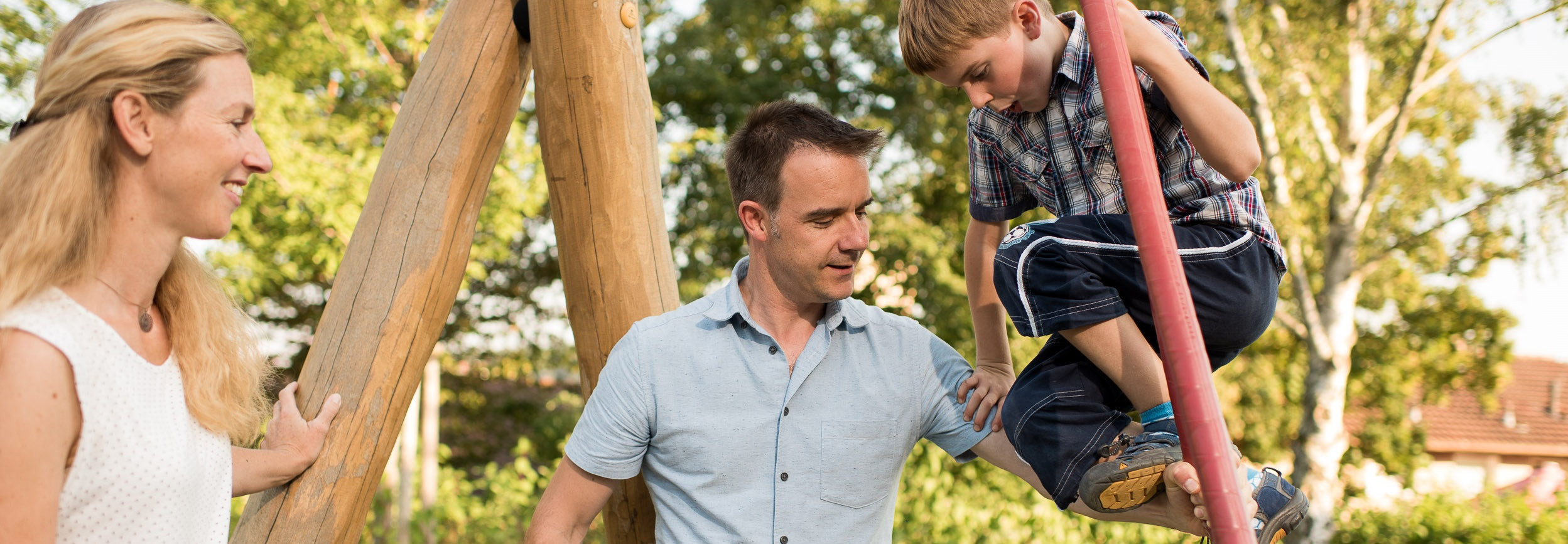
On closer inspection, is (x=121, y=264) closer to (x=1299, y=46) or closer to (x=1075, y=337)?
(x=1075, y=337)

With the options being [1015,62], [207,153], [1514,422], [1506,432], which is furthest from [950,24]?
[1514,422]

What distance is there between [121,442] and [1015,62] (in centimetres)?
143

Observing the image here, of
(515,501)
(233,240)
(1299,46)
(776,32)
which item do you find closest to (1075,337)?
(515,501)

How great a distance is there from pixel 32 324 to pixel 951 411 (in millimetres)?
1528

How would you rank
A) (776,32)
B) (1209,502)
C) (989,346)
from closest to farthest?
(1209,502) < (989,346) < (776,32)

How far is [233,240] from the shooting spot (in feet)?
26.5

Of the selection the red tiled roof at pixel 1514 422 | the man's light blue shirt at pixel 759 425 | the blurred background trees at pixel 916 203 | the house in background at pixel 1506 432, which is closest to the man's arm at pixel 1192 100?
the man's light blue shirt at pixel 759 425

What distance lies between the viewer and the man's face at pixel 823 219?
205 centimetres

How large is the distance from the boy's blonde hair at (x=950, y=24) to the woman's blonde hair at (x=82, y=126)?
41.8 inches

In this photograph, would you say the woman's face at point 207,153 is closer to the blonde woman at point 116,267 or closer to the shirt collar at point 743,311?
the blonde woman at point 116,267

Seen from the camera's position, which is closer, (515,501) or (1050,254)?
(1050,254)

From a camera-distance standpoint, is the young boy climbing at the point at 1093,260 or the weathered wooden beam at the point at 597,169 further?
the weathered wooden beam at the point at 597,169

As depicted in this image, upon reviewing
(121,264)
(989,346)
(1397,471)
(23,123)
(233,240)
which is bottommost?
(1397,471)

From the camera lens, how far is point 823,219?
2.06 m
